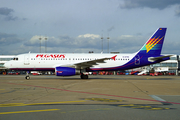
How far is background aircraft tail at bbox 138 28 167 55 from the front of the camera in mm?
33219

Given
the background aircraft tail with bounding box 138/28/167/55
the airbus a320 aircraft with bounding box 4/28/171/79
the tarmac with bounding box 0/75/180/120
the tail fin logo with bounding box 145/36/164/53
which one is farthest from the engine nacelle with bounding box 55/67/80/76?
the tail fin logo with bounding box 145/36/164/53

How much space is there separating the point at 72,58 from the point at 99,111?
995 inches

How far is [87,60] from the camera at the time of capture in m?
32.8

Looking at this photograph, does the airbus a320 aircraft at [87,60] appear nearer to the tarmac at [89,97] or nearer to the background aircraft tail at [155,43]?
the background aircraft tail at [155,43]

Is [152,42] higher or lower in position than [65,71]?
higher

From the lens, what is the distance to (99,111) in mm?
7527

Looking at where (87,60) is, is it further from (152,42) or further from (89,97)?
(89,97)

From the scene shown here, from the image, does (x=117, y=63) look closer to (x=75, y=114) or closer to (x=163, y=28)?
(x=163, y=28)

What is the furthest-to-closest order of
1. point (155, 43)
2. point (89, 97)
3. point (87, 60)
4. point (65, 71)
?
1. point (155, 43)
2. point (87, 60)
3. point (65, 71)
4. point (89, 97)

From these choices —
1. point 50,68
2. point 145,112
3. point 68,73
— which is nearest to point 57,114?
point 145,112

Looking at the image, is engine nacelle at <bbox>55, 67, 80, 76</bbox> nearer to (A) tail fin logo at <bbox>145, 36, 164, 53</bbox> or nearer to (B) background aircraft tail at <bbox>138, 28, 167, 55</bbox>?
(B) background aircraft tail at <bbox>138, 28, 167, 55</bbox>

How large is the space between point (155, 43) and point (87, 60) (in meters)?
12.3

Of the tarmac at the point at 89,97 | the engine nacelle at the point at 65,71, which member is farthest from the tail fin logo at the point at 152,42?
the tarmac at the point at 89,97

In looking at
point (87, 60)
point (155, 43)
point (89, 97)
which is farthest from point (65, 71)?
point (89, 97)
